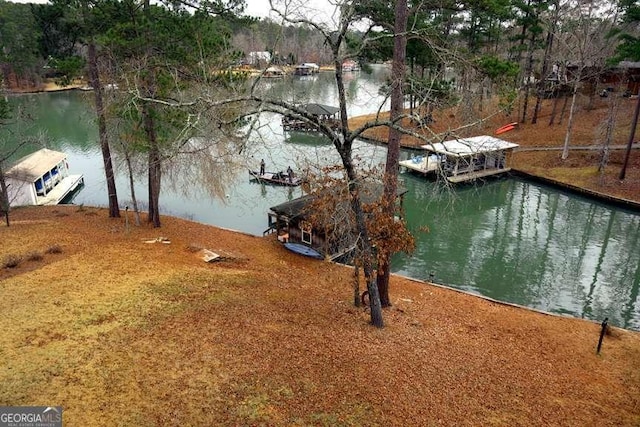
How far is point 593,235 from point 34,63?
7128 centimetres

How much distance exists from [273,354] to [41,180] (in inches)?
873

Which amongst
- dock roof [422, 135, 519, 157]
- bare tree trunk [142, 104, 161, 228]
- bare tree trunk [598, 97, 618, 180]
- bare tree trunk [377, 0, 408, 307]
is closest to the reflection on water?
dock roof [422, 135, 519, 157]

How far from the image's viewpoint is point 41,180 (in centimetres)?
2480

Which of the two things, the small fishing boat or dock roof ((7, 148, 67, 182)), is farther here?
the small fishing boat

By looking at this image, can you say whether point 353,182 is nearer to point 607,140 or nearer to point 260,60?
point 260,60

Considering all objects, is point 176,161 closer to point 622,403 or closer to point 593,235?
point 622,403

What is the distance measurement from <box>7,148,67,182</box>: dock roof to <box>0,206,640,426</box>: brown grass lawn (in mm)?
11118

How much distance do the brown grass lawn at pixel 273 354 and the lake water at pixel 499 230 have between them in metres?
3.22

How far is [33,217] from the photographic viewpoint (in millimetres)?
19984

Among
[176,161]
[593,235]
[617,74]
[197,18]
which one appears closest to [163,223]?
[176,161]

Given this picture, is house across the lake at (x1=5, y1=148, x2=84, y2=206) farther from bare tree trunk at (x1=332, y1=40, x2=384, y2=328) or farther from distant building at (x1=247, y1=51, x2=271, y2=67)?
bare tree trunk at (x1=332, y1=40, x2=384, y2=328)

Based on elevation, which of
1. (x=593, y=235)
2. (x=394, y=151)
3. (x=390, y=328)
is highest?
(x=394, y=151)

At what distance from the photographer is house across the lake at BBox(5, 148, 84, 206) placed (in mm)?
23502

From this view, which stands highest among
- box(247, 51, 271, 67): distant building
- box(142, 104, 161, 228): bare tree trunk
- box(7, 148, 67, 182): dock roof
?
box(247, 51, 271, 67): distant building
